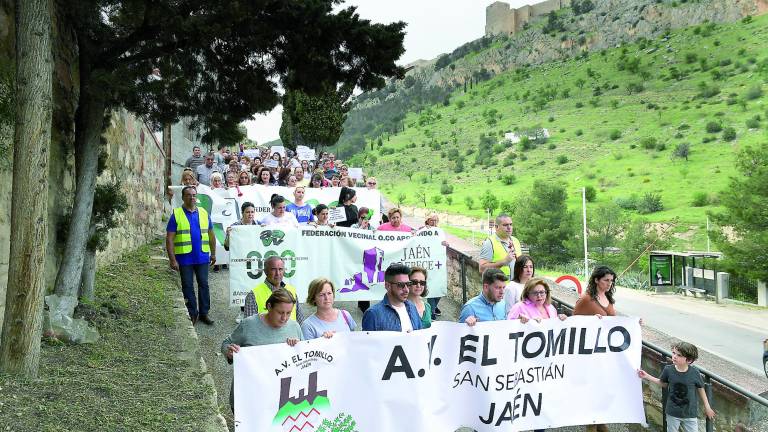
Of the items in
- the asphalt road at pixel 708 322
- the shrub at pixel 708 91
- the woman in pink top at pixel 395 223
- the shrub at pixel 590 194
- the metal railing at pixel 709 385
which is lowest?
the asphalt road at pixel 708 322

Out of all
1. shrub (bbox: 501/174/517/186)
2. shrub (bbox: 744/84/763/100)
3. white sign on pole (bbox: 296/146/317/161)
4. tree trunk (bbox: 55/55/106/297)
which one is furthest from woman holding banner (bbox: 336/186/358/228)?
shrub (bbox: 744/84/763/100)

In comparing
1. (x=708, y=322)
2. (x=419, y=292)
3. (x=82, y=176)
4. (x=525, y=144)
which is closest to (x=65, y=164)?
(x=82, y=176)

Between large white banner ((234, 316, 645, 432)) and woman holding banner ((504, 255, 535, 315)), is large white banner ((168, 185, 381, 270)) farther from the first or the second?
large white banner ((234, 316, 645, 432))

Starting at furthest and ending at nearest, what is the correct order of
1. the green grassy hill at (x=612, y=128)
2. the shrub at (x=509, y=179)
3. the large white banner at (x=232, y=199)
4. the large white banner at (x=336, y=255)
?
the shrub at (x=509, y=179) < the green grassy hill at (x=612, y=128) < the large white banner at (x=232, y=199) < the large white banner at (x=336, y=255)

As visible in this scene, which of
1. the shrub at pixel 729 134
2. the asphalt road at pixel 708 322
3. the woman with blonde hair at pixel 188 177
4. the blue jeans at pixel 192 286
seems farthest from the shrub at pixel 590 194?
the blue jeans at pixel 192 286

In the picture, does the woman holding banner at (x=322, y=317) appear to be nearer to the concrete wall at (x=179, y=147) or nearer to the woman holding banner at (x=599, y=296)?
the woman holding banner at (x=599, y=296)

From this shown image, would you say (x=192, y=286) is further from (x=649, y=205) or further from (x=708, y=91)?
(x=708, y=91)

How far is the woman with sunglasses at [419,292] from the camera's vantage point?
16.7 feet

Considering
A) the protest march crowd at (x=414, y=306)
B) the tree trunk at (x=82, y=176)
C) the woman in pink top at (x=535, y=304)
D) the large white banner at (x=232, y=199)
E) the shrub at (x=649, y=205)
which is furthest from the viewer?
the shrub at (x=649, y=205)

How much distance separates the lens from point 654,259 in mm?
44500

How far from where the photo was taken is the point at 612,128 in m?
113

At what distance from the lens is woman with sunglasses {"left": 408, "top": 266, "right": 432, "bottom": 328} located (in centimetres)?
510

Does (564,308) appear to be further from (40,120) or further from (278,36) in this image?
(40,120)

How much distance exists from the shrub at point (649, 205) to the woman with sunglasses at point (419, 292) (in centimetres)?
7399
